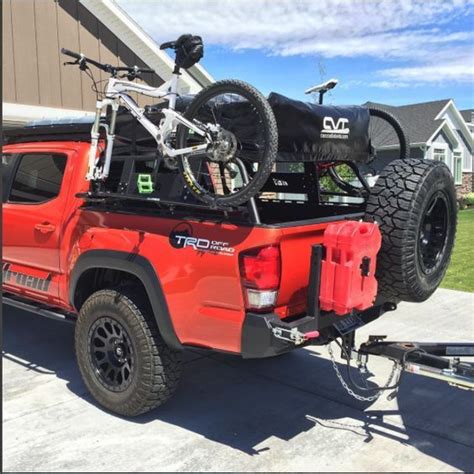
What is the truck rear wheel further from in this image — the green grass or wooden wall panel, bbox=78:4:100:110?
wooden wall panel, bbox=78:4:100:110

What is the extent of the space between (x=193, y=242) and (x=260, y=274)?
50 cm

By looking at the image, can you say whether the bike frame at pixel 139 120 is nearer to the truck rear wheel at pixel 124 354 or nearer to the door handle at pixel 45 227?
the door handle at pixel 45 227

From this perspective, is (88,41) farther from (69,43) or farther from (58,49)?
(58,49)

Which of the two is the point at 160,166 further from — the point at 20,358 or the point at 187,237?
the point at 20,358

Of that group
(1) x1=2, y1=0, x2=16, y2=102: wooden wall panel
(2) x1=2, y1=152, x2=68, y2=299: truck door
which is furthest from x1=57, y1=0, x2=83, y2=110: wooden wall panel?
(2) x1=2, y1=152, x2=68, y2=299: truck door

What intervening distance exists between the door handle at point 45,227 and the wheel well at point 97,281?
1.82ft

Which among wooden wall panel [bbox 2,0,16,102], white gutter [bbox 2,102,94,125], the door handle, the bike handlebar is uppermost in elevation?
wooden wall panel [bbox 2,0,16,102]

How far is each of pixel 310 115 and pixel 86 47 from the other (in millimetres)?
6886

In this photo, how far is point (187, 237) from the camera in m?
3.39

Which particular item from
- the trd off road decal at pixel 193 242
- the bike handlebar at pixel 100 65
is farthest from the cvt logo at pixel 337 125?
the bike handlebar at pixel 100 65

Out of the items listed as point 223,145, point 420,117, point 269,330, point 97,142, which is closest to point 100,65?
point 97,142

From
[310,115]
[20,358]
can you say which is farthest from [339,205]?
[20,358]

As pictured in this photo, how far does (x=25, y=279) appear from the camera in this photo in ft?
15.7

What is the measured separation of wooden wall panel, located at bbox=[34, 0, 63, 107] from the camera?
871cm
